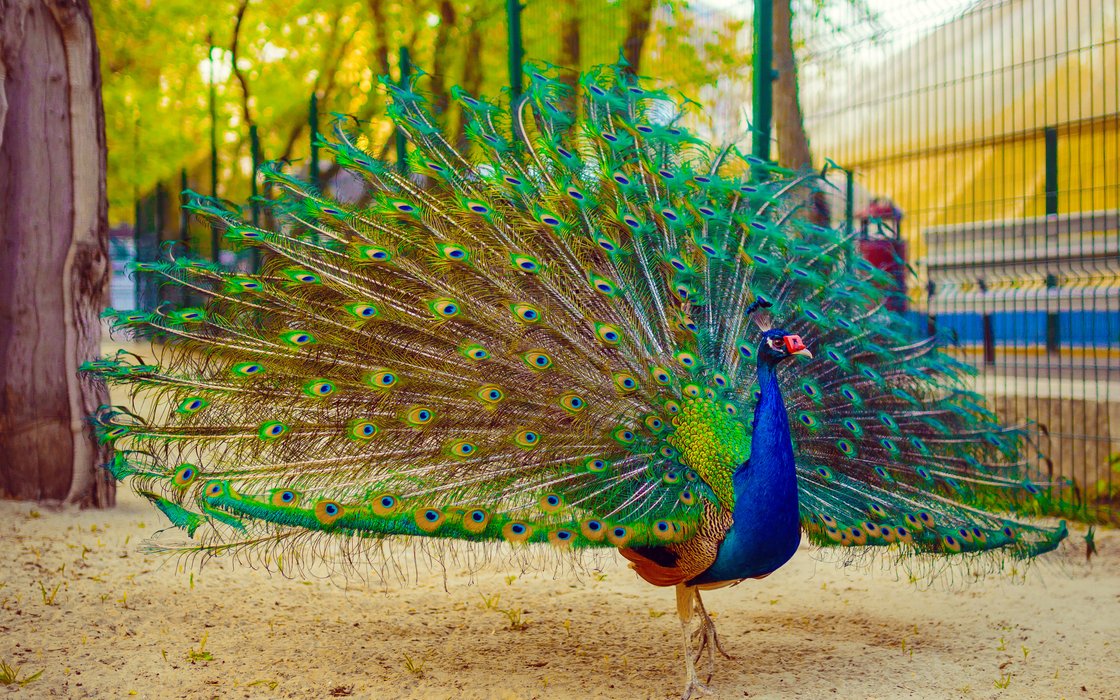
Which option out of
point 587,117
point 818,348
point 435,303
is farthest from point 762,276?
point 435,303

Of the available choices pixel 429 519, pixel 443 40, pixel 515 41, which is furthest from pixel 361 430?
pixel 443 40

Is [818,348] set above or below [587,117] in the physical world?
below

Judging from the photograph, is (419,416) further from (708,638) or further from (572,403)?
(708,638)

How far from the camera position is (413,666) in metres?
4.18

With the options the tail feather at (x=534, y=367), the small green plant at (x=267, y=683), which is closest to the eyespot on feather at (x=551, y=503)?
the tail feather at (x=534, y=367)

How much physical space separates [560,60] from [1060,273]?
6609 millimetres

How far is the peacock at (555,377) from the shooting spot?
3662mm

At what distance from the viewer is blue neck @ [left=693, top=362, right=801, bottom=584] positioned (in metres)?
3.55

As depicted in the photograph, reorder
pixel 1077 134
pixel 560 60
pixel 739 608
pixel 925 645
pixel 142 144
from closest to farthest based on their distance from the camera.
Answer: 1. pixel 925 645
2. pixel 739 608
3. pixel 1077 134
4. pixel 560 60
5. pixel 142 144

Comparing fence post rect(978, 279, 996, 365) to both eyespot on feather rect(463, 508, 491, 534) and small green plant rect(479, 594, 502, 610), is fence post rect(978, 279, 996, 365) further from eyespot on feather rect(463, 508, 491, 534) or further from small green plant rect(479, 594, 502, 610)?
eyespot on feather rect(463, 508, 491, 534)

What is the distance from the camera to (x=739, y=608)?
522cm

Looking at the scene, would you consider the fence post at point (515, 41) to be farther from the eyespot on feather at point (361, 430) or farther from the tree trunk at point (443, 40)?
the tree trunk at point (443, 40)

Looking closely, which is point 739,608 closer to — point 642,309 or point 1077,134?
point 642,309

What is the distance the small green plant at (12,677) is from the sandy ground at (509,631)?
0.22 ft
